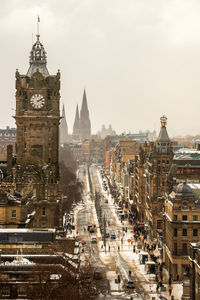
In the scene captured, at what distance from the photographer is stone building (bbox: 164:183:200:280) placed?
88.7 m

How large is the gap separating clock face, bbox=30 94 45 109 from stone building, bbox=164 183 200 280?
29.9 m

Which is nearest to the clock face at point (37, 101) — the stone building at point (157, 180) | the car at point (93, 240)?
the stone building at point (157, 180)

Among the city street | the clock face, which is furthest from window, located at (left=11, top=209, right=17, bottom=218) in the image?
the clock face

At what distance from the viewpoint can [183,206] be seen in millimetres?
90750

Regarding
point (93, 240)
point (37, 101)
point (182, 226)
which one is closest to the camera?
point (182, 226)

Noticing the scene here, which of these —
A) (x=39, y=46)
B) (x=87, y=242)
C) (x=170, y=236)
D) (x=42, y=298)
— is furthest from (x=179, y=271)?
(x=39, y=46)

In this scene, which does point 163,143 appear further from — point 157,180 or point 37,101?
point 37,101

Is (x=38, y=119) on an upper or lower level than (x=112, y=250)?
upper

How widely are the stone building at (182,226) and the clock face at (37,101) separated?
98.0 feet

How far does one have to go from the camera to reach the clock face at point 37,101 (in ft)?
333

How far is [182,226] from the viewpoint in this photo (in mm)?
90062

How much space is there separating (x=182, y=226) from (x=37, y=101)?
34985 millimetres

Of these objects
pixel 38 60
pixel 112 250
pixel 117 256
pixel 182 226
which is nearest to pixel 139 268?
pixel 117 256

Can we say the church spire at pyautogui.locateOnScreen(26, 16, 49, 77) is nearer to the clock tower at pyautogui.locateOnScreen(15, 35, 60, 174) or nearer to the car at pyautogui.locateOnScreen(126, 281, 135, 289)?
the clock tower at pyautogui.locateOnScreen(15, 35, 60, 174)
